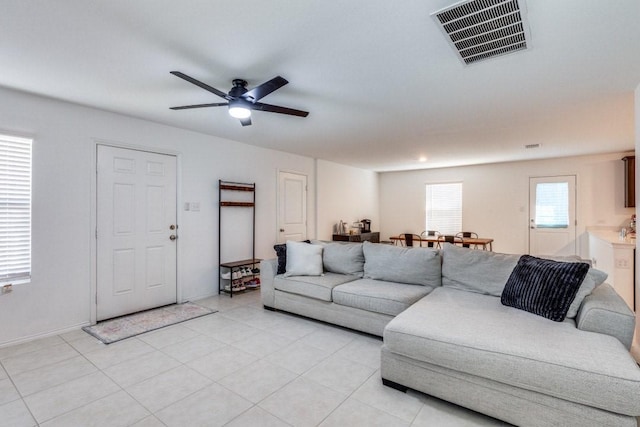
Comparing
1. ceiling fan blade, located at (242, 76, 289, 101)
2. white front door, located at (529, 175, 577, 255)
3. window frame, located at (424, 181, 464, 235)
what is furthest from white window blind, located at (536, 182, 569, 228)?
ceiling fan blade, located at (242, 76, 289, 101)

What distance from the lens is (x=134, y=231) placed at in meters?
3.90

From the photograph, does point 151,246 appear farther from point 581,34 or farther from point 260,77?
Answer: point 581,34

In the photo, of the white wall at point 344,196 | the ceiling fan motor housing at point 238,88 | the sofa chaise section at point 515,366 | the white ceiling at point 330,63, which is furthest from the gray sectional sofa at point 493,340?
the white wall at point 344,196

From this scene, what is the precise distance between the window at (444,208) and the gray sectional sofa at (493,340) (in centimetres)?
496

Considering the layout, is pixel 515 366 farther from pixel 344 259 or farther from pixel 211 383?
pixel 344 259

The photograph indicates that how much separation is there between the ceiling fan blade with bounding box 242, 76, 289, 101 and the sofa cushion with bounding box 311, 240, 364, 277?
217 centimetres

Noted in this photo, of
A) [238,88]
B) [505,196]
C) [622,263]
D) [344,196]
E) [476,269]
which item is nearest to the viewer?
[238,88]

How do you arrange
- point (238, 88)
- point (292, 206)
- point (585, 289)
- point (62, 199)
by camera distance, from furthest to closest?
point (292, 206)
point (62, 199)
point (238, 88)
point (585, 289)

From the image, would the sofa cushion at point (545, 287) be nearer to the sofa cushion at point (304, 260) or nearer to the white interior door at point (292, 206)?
the sofa cushion at point (304, 260)

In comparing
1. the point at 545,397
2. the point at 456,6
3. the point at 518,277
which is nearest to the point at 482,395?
the point at 545,397

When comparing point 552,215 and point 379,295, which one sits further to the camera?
point 552,215

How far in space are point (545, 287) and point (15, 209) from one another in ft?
15.7

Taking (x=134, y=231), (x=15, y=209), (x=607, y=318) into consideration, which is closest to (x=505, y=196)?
(x=607, y=318)

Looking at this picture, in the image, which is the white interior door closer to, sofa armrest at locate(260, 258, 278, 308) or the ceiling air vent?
sofa armrest at locate(260, 258, 278, 308)
